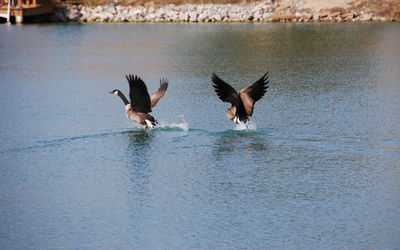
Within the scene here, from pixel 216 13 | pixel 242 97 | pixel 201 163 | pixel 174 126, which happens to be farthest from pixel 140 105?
pixel 216 13

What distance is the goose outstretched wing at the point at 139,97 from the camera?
12.8 metres

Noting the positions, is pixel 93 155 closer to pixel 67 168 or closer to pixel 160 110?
pixel 67 168

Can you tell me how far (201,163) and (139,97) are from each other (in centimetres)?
244

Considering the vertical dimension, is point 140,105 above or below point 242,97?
below

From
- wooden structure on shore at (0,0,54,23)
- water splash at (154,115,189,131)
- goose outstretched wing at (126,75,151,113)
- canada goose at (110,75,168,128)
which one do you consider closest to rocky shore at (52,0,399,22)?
wooden structure on shore at (0,0,54,23)

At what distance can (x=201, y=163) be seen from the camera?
37.9 feet

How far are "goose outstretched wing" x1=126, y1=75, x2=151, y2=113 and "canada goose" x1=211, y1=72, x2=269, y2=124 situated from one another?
60.5 inches

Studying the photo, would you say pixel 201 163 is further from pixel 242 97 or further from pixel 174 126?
pixel 174 126

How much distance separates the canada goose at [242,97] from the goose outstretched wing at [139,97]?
1.54 metres

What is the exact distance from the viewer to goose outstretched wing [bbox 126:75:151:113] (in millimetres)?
12820

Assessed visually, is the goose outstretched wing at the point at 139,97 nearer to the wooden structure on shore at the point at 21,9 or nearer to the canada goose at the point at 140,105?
the canada goose at the point at 140,105

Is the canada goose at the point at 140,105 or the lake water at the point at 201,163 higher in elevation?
the canada goose at the point at 140,105

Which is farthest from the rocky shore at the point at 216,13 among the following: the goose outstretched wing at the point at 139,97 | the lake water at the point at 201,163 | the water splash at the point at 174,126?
the goose outstretched wing at the point at 139,97

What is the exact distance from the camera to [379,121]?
14.4 metres
